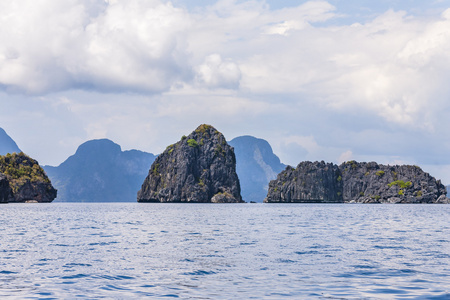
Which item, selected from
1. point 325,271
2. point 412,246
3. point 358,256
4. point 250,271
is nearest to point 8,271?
point 250,271

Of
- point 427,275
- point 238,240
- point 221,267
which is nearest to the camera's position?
point 427,275

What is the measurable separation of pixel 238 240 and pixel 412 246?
712 inches

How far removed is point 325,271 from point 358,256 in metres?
8.59

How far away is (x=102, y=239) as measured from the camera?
5331 cm

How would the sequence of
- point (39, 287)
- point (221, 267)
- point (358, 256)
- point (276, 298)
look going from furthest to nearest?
1. point (358, 256)
2. point (221, 267)
3. point (39, 287)
4. point (276, 298)

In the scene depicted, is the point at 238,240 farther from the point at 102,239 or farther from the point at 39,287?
the point at 39,287

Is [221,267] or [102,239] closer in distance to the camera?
[221,267]

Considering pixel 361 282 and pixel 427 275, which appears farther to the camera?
pixel 427 275

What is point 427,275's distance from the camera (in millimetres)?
29328

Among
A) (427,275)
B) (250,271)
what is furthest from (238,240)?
(427,275)

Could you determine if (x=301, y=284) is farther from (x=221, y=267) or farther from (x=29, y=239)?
(x=29, y=239)

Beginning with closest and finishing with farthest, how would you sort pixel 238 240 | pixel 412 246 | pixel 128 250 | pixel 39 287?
pixel 39 287
pixel 128 250
pixel 412 246
pixel 238 240

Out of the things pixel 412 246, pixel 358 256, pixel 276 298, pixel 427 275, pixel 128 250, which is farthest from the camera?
pixel 412 246

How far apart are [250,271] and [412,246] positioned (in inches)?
894
